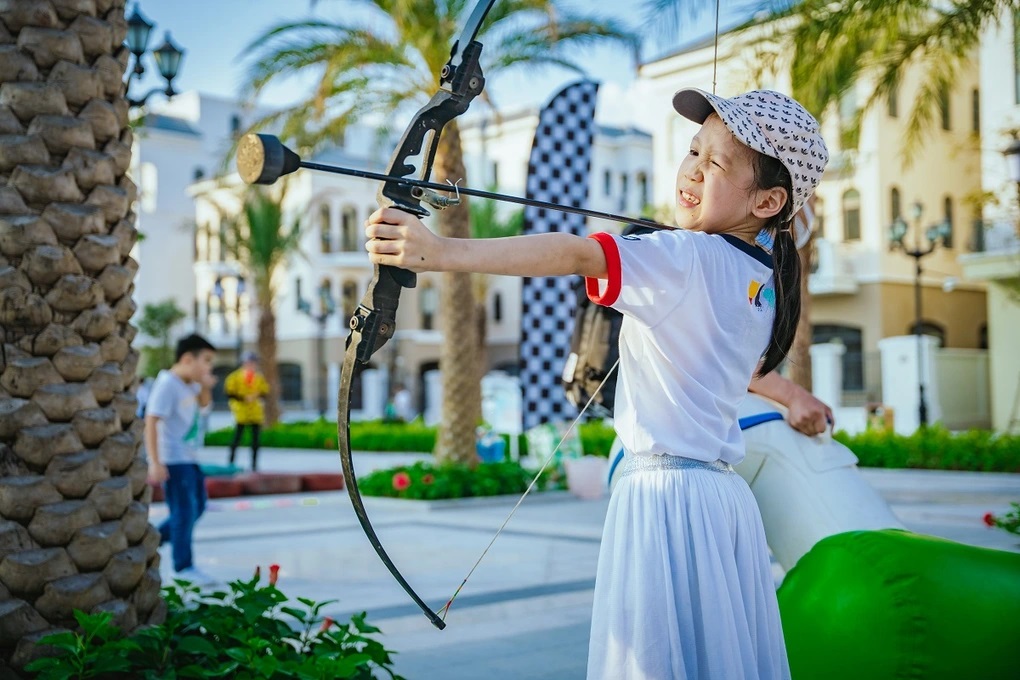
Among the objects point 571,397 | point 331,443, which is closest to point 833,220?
point 331,443

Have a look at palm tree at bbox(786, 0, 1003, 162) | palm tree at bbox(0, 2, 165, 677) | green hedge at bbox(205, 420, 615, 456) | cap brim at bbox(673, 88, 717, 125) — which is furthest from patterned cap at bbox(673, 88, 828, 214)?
green hedge at bbox(205, 420, 615, 456)

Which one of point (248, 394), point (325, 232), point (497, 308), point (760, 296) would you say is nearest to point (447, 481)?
point (248, 394)

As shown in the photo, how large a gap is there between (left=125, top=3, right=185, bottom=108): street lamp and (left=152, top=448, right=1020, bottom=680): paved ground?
5.24 metres

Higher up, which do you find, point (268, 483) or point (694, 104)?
point (694, 104)

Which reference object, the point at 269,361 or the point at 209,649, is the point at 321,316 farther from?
the point at 209,649

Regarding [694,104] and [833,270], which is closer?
[694,104]

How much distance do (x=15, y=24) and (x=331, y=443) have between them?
24088 mm

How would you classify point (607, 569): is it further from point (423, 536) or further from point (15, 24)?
point (423, 536)

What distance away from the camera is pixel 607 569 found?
2.35m

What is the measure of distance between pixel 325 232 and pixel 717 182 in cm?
4953

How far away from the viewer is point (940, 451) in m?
17.1

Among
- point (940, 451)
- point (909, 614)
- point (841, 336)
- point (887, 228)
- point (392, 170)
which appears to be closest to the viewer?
point (392, 170)

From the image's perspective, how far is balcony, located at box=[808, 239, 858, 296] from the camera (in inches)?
1319

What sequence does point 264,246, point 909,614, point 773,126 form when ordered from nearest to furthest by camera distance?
point 773,126, point 909,614, point 264,246
